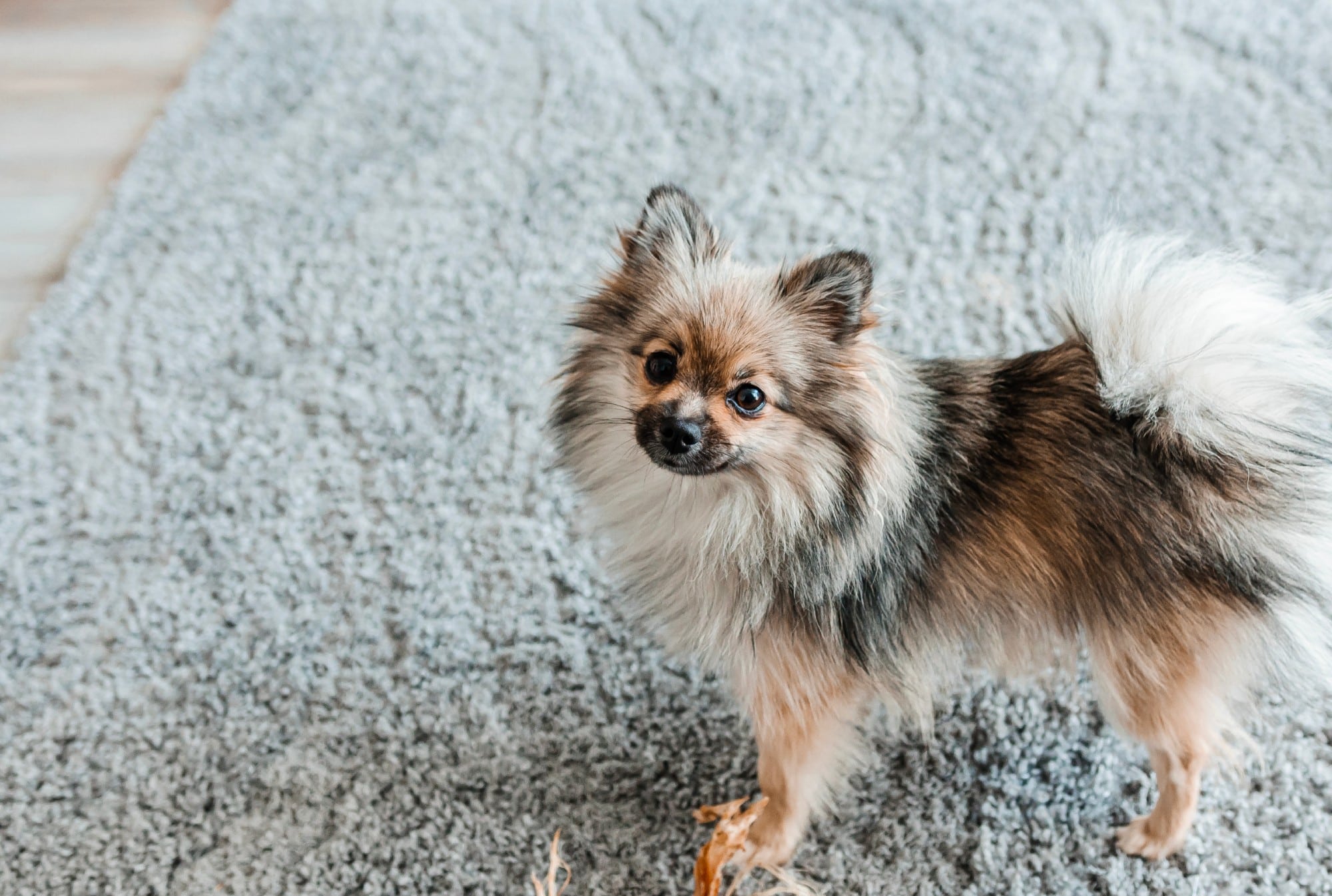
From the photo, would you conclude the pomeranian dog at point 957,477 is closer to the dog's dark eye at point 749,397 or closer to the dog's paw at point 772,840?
the dog's dark eye at point 749,397

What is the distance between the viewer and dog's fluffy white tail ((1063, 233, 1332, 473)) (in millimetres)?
1127

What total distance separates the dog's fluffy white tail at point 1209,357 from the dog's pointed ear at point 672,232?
472mm

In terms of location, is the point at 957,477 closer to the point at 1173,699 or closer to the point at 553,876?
the point at 1173,699

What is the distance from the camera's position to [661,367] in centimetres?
121

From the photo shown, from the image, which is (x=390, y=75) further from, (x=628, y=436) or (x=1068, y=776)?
(x=1068, y=776)

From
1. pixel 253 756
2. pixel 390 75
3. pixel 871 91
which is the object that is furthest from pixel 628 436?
pixel 390 75

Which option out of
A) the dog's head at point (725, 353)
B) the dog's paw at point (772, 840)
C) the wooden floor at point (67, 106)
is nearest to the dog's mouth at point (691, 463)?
the dog's head at point (725, 353)

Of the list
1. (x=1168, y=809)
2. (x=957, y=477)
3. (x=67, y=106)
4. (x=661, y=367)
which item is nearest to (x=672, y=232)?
(x=661, y=367)

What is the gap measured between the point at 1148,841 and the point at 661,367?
0.98m

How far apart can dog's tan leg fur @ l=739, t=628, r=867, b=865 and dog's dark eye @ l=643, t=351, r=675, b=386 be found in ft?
1.15

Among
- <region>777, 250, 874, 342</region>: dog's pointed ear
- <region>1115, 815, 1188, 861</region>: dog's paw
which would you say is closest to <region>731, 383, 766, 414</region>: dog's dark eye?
<region>777, 250, 874, 342</region>: dog's pointed ear

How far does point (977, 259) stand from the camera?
2.13m

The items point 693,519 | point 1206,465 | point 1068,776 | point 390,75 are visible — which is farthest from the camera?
point 390,75

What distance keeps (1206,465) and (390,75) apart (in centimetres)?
225
